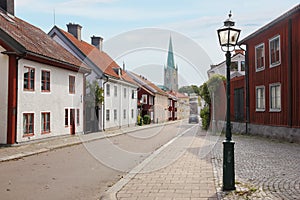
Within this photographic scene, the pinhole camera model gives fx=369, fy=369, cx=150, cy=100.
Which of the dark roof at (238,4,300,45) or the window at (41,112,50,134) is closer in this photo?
the dark roof at (238,4,300,45)

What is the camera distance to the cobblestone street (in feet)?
22.8

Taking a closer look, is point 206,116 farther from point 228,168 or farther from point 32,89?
point 228,168

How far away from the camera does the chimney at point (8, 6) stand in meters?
21.0

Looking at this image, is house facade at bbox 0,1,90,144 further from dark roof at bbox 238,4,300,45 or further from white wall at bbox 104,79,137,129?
dark roof at bbox 238,4,300,45

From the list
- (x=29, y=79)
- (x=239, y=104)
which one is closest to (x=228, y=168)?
(x=29, y=79)

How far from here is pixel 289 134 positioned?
18.5 meters

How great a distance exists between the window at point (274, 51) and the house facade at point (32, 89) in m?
12.3

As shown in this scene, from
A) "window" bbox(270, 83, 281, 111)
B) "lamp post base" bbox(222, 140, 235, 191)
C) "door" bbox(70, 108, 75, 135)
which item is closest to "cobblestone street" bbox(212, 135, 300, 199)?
"lamp post base" bbox(222, 140, 235, 191)

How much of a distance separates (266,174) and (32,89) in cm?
1394

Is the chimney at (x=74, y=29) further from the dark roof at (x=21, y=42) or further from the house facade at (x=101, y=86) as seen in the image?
the dark roof at (x=21, y=42)

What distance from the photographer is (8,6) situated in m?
21.3

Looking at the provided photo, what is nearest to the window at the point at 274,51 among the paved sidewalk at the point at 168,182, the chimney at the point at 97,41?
the paved sidewalk at the point at 168,182

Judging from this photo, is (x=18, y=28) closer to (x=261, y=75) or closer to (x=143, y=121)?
(x=261, y=75)

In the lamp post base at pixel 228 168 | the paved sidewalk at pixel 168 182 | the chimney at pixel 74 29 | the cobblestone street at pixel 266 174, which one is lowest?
the paved sidewalk at pixel 168 182
